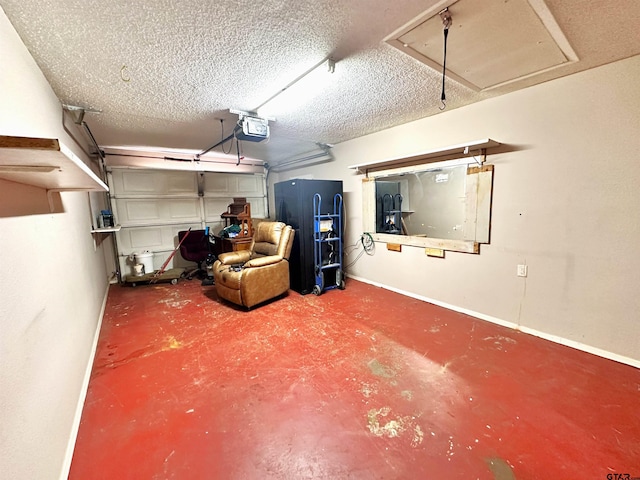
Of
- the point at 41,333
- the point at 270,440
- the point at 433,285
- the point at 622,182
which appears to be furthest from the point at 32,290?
the point at 622,182

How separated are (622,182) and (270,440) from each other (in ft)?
10.4

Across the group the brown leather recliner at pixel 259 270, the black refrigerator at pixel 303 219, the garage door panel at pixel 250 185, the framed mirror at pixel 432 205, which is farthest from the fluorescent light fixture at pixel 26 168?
the garage door panel at pixel 250 185

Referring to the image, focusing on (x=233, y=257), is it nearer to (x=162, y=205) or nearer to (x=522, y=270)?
(x=162, y=205)

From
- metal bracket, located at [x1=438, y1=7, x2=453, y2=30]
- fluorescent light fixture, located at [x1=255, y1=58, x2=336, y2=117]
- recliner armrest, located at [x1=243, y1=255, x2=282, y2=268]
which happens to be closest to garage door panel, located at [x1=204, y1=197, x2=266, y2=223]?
recliner armrest, located at [x1=243, y1=255, x2=282, y2=268]

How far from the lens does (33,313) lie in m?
1.16

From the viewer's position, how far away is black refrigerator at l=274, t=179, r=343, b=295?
3.76 metres

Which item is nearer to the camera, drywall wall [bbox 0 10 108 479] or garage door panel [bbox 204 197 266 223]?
drywall wall [bbox 0 10 108 479]

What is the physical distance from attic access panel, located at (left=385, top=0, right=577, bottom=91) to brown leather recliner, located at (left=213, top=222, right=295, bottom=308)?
2562mm

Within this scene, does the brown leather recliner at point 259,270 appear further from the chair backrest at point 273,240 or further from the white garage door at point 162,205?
the white garage door at point 162,205

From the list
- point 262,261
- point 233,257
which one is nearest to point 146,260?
point 233,257

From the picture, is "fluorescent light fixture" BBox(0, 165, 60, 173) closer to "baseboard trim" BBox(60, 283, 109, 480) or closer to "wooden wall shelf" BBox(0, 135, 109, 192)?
"wooden wall shelf" BBox(0, 135, 109, 192)

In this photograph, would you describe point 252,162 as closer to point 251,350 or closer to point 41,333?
point 251,350

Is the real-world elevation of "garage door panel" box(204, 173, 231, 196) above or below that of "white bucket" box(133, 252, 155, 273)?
above

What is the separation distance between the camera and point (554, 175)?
230 cm
